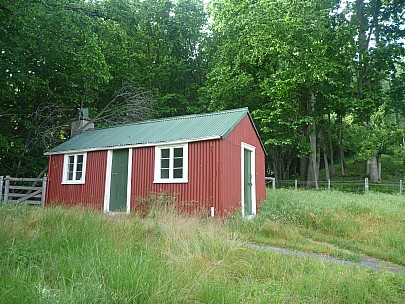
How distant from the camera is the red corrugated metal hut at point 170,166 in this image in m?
9.97

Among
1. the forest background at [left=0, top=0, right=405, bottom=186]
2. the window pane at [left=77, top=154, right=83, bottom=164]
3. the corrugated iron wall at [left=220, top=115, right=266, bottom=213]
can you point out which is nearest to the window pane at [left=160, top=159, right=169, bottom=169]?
the corrugated iron wall at [left=220, top=115, right=266, bottom=213]

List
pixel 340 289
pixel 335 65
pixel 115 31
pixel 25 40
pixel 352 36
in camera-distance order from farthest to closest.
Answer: pixel 352 36, pixel 335 65, pixel 115 31, pixel 25 40, pixel 340 289

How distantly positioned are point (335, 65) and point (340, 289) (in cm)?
1895

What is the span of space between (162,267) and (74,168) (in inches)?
442

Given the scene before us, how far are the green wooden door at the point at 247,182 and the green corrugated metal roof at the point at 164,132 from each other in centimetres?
166

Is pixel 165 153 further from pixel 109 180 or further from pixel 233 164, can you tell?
pixel 109 180

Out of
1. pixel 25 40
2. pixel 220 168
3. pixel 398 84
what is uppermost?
pixel 398 84

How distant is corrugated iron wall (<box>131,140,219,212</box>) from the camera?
32.1 feet

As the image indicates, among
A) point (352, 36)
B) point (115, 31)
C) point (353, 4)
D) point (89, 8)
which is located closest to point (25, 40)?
point (89, 8)

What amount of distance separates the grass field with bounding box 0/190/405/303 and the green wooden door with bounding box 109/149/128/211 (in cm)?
459

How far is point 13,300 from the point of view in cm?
304

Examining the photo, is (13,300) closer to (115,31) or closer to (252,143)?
(252,143)

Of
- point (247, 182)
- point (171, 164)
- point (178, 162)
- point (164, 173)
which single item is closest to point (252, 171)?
point (247, 182)

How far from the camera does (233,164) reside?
1059 centimetres
